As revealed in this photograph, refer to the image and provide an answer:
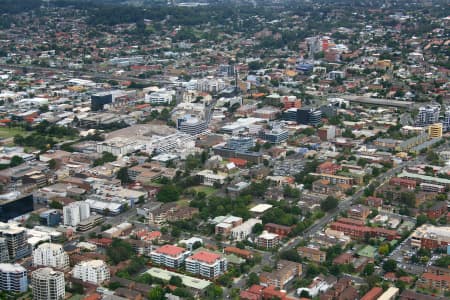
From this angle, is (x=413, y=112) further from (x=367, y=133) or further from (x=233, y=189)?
(x=233, y=189)

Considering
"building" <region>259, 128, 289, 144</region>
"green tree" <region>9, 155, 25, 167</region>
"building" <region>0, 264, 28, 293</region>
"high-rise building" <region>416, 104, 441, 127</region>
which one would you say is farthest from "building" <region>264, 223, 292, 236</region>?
"high-rise building" <region>416, 104, 441, 127</region>

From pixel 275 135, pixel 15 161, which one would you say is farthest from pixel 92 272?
pixel 275 135

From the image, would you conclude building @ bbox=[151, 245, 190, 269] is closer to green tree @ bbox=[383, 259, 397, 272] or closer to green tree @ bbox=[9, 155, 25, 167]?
green tree @ bbox=[383, 259, 397, 272]

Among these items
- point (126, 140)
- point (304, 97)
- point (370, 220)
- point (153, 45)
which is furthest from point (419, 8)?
point (370, 220)

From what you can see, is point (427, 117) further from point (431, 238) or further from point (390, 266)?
point (390, 266)

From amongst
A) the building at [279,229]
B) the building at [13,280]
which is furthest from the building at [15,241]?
the building at [279,229]
